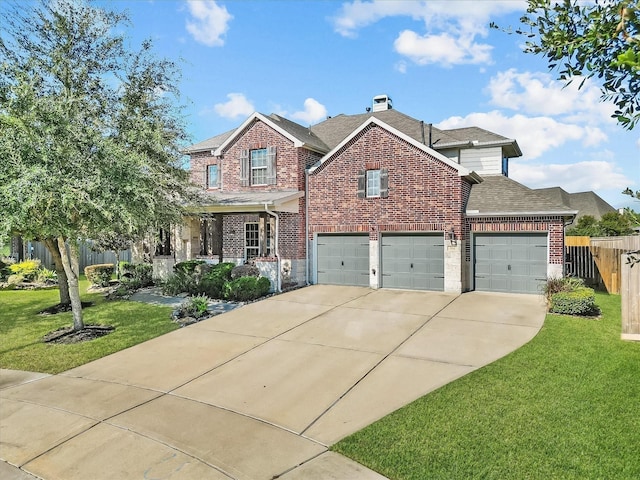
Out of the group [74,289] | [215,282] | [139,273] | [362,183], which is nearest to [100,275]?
[139,273]

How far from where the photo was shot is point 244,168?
17562 mm

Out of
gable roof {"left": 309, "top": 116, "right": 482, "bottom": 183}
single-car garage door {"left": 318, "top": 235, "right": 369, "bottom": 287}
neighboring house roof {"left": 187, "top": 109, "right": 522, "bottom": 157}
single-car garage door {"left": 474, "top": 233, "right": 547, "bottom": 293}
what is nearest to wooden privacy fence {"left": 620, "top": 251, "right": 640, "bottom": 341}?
single-car garage door {"left": 474, "top": 233, "right": 547, "bottom": 293}

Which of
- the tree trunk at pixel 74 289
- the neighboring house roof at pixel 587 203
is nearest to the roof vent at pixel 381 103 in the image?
the tree trunk at pixel 74 289

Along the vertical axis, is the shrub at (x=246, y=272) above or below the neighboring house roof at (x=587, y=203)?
below

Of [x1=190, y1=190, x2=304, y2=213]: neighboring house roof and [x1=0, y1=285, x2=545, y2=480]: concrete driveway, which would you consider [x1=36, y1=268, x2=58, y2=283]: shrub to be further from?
[x1=0, y1=285, x2=545, y2=480]: concrete driveway

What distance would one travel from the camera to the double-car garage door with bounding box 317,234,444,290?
47.9 feet

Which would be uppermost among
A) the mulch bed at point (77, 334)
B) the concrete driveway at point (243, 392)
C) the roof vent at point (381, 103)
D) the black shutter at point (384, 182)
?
the roof vent at point (381, 103)

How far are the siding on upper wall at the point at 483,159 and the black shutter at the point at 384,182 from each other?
4342 millimetres

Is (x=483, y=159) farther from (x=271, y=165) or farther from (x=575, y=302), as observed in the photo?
(x=271, y=165)

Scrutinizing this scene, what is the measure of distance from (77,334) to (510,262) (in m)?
13.6

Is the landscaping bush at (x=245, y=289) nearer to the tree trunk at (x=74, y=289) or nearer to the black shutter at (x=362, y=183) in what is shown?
the tree trunk at (x=74, y=289)

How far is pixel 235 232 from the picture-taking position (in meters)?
17.2

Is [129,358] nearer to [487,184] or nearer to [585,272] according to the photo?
[487,184]

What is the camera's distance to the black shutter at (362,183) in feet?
50.7
